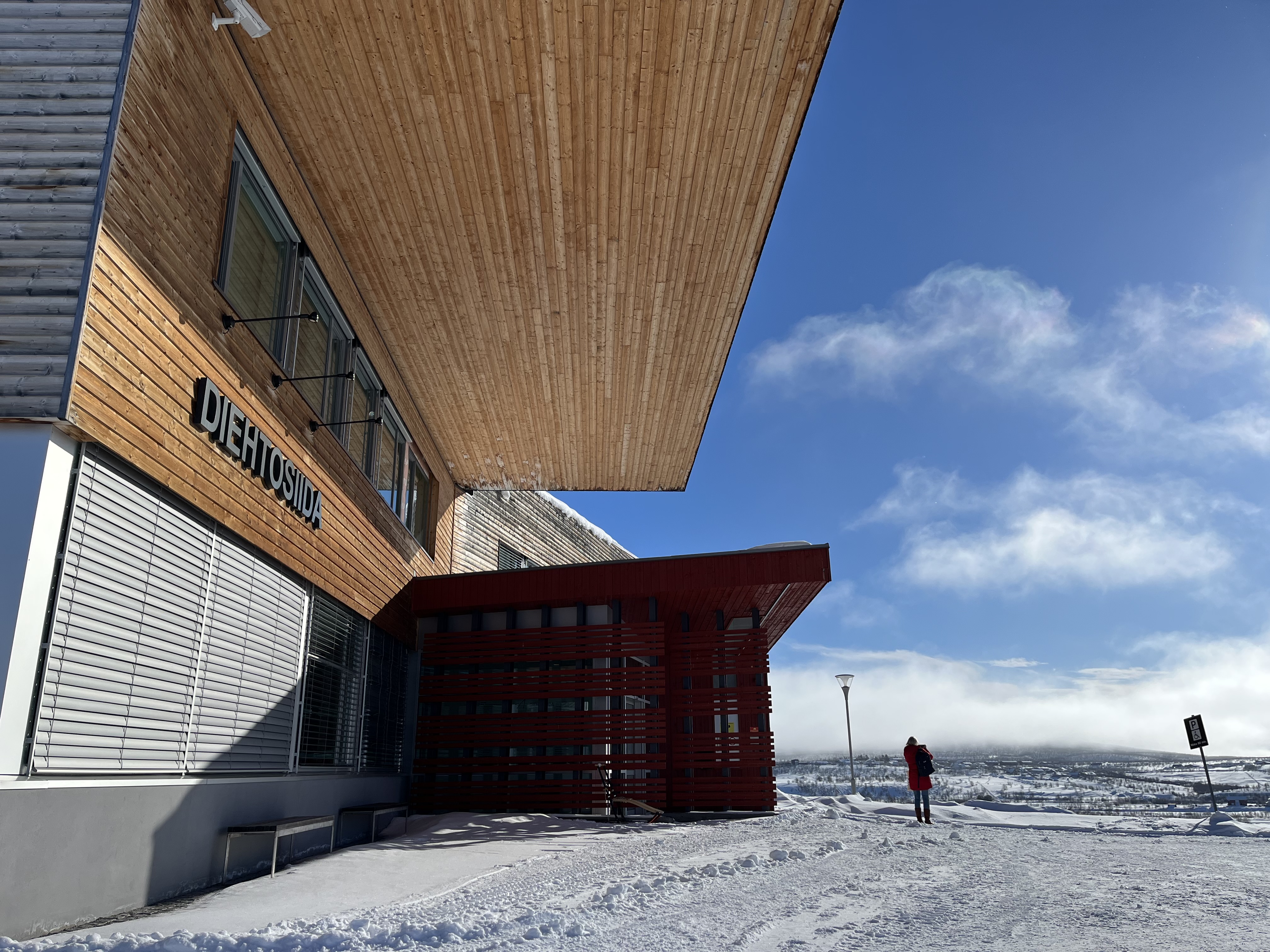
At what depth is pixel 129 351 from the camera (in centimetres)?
561

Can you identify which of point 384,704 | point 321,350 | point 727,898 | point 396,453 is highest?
point 321,350

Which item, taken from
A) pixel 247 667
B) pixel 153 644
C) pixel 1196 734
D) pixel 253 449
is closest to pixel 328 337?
pixel 253 449

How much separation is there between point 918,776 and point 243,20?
13.3 meters

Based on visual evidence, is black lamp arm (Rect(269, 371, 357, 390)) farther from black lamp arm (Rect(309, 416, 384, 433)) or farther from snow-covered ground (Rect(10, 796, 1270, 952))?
snow-covered ground (Rect(10, 796, 1270, 952))

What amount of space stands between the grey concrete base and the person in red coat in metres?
9.82

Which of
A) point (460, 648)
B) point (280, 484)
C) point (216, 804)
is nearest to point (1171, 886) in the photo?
point (216, 804)

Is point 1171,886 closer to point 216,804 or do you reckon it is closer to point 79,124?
point 216,804

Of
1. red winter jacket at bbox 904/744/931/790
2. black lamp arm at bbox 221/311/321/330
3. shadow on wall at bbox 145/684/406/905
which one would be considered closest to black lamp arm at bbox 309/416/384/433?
black lamp arm at bbox 221/311/321/330

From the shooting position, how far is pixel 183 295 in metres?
6.35

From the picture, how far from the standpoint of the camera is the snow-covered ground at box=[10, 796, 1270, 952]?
4.37m

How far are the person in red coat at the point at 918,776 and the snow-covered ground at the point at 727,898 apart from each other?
316cm

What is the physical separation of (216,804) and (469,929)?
3.38 metres

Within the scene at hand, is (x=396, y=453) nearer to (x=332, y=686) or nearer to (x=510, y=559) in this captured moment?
(x=332, y=686)

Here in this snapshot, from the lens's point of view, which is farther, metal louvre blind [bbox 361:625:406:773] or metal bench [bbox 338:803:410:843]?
metal louvre blind [bbox 361:625:406:773]
